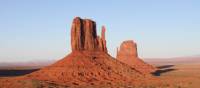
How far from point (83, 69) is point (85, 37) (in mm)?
9092

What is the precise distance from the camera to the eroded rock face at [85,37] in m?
76.9

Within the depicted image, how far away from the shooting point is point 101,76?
73.5 m

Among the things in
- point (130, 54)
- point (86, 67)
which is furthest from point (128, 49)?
point (86, 67)

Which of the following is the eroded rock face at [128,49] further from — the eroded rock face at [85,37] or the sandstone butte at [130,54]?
the eroded rock face at [85,37]

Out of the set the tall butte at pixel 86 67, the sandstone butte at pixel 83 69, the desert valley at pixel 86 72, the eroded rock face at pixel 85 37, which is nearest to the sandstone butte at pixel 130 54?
the desert valley at pixel 86 72

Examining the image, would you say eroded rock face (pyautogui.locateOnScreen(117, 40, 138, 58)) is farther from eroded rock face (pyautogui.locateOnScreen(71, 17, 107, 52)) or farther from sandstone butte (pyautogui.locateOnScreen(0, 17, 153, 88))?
eroded rock face (pyautogui.locateOnScreen(71, 17, 107, 52))

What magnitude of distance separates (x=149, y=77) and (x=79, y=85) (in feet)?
71.1

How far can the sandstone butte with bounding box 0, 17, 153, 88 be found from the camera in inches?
2655

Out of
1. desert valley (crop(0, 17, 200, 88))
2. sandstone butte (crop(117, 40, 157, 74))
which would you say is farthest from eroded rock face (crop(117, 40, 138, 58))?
desert valley (crop(0, 17, 200, 88))

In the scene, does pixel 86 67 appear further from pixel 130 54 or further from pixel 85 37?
pixel 130 54

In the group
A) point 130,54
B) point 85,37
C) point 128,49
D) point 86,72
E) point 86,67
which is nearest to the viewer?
point 86,72

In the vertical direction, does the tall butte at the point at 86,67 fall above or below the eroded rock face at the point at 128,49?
below

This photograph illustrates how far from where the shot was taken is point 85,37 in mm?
79125

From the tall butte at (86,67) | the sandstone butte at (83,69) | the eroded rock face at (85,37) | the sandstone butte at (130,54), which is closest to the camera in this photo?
the sandstone butte at (83,69)
